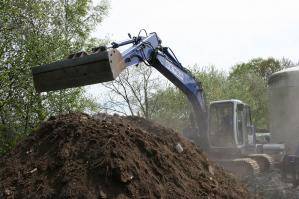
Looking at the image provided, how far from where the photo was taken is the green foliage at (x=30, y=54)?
41.1 feet

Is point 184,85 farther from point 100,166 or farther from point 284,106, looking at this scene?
point 284,106

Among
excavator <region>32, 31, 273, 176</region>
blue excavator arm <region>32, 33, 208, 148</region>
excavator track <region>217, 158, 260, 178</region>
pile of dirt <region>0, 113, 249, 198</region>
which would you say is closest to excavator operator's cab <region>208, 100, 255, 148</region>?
excavator <region>32, 31, 273, 176</region>

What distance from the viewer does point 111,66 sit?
777 cm

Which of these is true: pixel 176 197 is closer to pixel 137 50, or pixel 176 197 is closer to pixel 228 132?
pixel 137 50

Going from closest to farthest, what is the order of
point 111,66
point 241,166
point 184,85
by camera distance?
point 111,66 < point 184,85 < point 241,166

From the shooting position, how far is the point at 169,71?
11.2 meters

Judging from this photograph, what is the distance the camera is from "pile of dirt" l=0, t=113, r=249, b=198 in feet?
20.1

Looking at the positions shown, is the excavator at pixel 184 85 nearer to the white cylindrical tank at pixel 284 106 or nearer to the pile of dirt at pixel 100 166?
the pile of dirt at pixel 100 166

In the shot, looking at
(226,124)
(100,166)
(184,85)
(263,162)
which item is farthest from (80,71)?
(263,162)

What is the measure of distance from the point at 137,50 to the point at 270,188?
449cm

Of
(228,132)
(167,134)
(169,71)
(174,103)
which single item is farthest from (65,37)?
(174,103)

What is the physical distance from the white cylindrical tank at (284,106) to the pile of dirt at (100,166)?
10.6 meters

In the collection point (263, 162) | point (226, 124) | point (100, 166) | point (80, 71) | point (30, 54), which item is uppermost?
point (30, 54)

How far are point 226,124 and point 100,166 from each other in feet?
24.2
